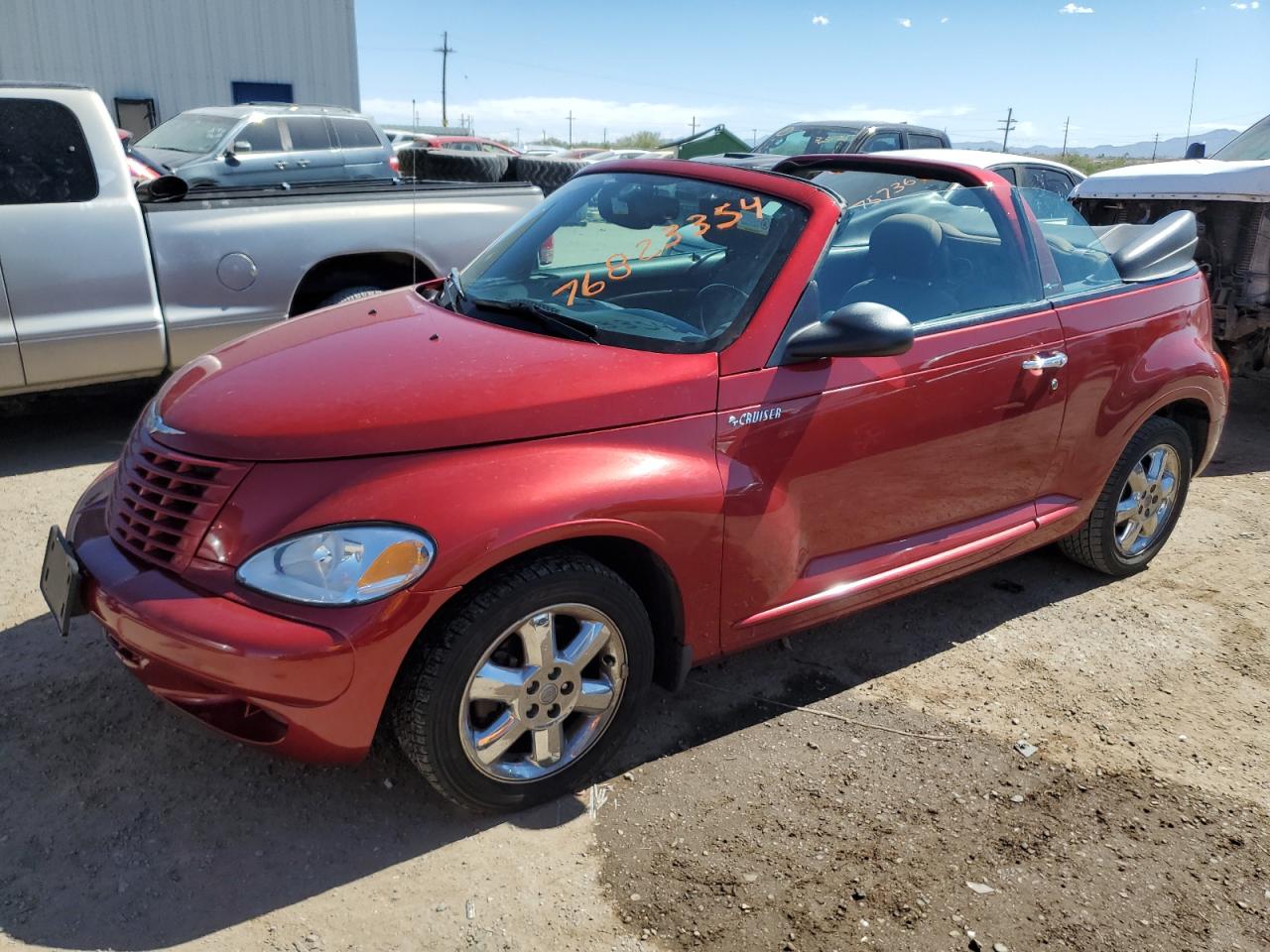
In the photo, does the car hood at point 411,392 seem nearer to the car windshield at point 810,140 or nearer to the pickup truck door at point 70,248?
the pickup truck door at point 70,248

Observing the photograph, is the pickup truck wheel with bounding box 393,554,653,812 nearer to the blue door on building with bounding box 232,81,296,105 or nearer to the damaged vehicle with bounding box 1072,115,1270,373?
the damaged vehicle with bounding box 1072,115,1270,373

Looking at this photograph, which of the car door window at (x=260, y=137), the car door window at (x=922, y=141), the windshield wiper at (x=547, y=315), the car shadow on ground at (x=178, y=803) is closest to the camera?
the car shadow on ground at (x=178, y=803)

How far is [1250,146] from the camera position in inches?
303

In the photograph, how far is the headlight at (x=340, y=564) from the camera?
238 centimetres

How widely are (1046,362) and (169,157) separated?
1200 centimetres

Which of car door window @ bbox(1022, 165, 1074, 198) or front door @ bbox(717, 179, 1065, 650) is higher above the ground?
car door window @ bbox(1022, 165, 1074, 198)

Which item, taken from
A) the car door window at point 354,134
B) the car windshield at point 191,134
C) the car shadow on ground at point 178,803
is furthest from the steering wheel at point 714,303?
the car door window at point 354,134

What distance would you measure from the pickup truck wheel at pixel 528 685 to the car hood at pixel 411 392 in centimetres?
41

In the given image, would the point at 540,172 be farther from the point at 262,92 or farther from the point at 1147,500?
the point at 262,92

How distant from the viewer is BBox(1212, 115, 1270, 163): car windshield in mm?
7465

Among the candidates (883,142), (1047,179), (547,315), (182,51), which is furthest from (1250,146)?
(182,51)

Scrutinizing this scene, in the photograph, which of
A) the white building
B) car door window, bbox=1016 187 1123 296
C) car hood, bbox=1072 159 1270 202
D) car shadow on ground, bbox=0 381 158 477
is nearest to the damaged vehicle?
car hood, bbox=1072 159 1270 202

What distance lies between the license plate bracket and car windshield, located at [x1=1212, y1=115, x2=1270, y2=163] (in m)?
7.93

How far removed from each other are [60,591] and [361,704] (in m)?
1.00
